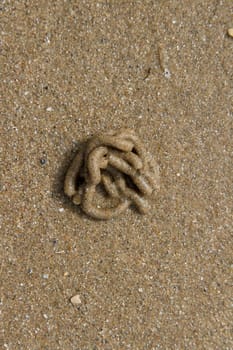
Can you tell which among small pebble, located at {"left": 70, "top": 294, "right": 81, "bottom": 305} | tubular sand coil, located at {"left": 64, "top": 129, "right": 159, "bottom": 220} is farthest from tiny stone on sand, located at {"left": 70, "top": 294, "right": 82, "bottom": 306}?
tubular sand coil, located at {"left": 64, "top": 129, "right": 159, "bottom": 220}

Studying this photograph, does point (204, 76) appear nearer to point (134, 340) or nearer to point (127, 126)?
point (127, 126)

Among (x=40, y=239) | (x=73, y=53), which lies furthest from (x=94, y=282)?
(x=73, y=53)

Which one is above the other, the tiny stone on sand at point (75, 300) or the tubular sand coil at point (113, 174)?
the tubular sand coil at point (113, 174)

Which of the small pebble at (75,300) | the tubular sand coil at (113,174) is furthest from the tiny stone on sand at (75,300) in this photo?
the tubular sand coil at (113,174)

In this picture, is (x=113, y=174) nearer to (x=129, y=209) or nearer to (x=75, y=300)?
(x=129, y=209)

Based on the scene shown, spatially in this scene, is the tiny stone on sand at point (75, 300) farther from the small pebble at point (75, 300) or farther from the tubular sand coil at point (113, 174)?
the tubular sand coil at point (113, 174)

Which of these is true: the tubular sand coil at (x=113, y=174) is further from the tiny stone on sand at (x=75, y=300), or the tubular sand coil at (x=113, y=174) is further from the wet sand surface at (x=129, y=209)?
the tiny stone on sand at (x=75, y=300)

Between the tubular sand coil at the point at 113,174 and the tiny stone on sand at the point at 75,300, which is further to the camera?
the tiny stone on sand at the point at 75,300
